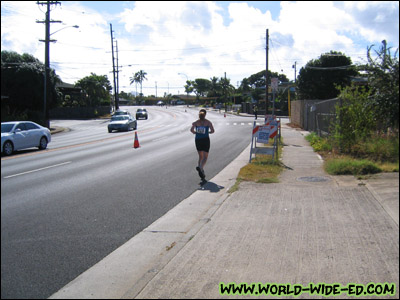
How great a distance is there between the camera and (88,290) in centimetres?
389

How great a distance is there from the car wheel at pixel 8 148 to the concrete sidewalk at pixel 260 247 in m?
1.83

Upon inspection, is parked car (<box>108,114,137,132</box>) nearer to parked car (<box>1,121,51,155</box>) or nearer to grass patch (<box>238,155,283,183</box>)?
grass patch (<box>238,155,283,183</box>)

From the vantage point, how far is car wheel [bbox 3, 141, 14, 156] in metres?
2.35

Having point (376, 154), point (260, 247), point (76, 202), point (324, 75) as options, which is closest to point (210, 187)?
point (76, 202)

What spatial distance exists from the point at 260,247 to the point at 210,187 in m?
4.31

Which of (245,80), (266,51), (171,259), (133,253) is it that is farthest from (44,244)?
(245,80)

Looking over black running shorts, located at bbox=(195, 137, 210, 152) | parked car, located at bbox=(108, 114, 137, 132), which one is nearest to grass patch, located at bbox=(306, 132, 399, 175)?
black running shorts, located at bbox=(195, 137, 210, 152)

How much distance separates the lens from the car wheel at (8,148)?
2350mm

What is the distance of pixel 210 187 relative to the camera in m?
9.09

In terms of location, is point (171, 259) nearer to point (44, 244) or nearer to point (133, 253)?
point (133, 253)

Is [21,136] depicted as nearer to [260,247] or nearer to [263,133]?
[260,247]

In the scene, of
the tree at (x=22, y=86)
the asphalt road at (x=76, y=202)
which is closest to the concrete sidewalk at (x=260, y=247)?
the asphalt road at (x=76, y=202)

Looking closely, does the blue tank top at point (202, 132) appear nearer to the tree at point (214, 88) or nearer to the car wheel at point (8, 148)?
the car wheel at point (8, 148)

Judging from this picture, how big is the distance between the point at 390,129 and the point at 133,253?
4107 millimetres
